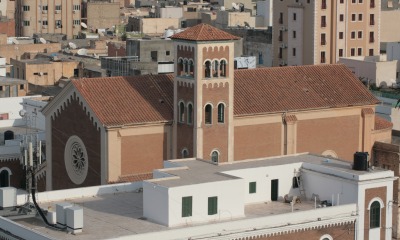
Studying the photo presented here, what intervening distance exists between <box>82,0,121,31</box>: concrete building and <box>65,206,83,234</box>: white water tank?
12708cm

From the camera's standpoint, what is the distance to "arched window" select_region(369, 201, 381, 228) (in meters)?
73.4

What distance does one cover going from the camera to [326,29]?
13675cm

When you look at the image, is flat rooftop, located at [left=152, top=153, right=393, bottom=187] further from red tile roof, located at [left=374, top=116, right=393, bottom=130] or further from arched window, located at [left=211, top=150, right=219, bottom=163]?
red tile roof, located at [left=374, top=116, right=393, bottom=130]

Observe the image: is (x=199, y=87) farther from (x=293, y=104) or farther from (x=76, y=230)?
(x=76, y=230)

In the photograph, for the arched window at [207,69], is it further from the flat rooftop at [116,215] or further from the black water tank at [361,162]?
the black water tank at [361,162]

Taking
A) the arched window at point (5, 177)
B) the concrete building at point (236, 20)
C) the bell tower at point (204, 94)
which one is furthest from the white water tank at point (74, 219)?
the concrete building at point (236, 20)

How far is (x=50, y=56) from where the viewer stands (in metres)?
138

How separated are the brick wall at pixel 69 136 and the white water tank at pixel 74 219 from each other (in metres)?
19.0

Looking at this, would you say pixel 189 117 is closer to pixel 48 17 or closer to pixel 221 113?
pixel 221 113

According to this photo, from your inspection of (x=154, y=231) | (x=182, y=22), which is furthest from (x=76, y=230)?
(x=182, y=22)

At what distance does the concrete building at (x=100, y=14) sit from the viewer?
194m

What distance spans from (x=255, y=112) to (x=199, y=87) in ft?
15.6

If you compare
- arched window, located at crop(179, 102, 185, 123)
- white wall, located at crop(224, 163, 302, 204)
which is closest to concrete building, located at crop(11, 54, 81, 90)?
arched window, located at crop(179, 102, 185, 123)

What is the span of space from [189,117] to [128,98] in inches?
147
